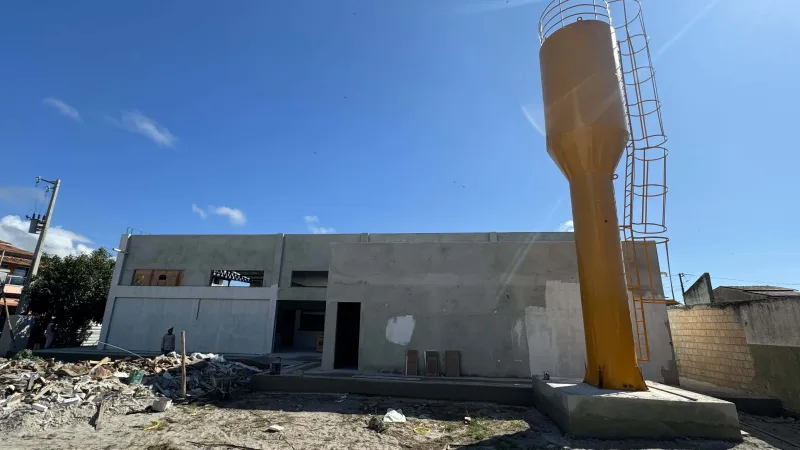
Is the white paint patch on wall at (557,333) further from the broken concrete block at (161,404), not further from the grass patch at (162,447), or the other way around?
the broken concrete block at (161,404)

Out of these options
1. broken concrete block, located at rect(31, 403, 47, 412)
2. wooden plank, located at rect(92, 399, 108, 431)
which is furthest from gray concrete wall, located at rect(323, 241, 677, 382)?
broken concrete block, located at rect(31, 403, 47, 412)

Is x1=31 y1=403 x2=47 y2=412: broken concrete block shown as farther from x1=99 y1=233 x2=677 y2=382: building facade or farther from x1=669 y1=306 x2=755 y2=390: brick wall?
x1=669 y1=306 x2=755 y2=390: brick wall

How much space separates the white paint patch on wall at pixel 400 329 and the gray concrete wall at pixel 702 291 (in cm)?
1367

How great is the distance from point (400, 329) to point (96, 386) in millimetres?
8048

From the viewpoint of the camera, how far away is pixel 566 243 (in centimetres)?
1216

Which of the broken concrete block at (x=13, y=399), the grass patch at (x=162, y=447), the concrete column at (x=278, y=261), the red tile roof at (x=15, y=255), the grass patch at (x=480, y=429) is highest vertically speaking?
the red tile roof at (x=15, y=255)

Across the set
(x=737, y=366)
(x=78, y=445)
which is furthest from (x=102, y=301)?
(x=737, y=366)

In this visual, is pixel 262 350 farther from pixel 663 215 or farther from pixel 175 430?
pixel 663 215

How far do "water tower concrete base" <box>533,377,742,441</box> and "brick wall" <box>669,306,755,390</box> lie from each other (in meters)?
4.42

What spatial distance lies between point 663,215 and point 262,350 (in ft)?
65.1

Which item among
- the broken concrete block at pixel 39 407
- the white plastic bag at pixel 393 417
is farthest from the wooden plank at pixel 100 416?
the white plastic bag at pixel 393 417

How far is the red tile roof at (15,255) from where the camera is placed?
36.8 metres

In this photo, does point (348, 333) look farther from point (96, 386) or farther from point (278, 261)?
point (278, 261)

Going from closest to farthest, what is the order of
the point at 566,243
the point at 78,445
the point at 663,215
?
the point at 78,445 → the point at 663,215 → the point at 566,243
